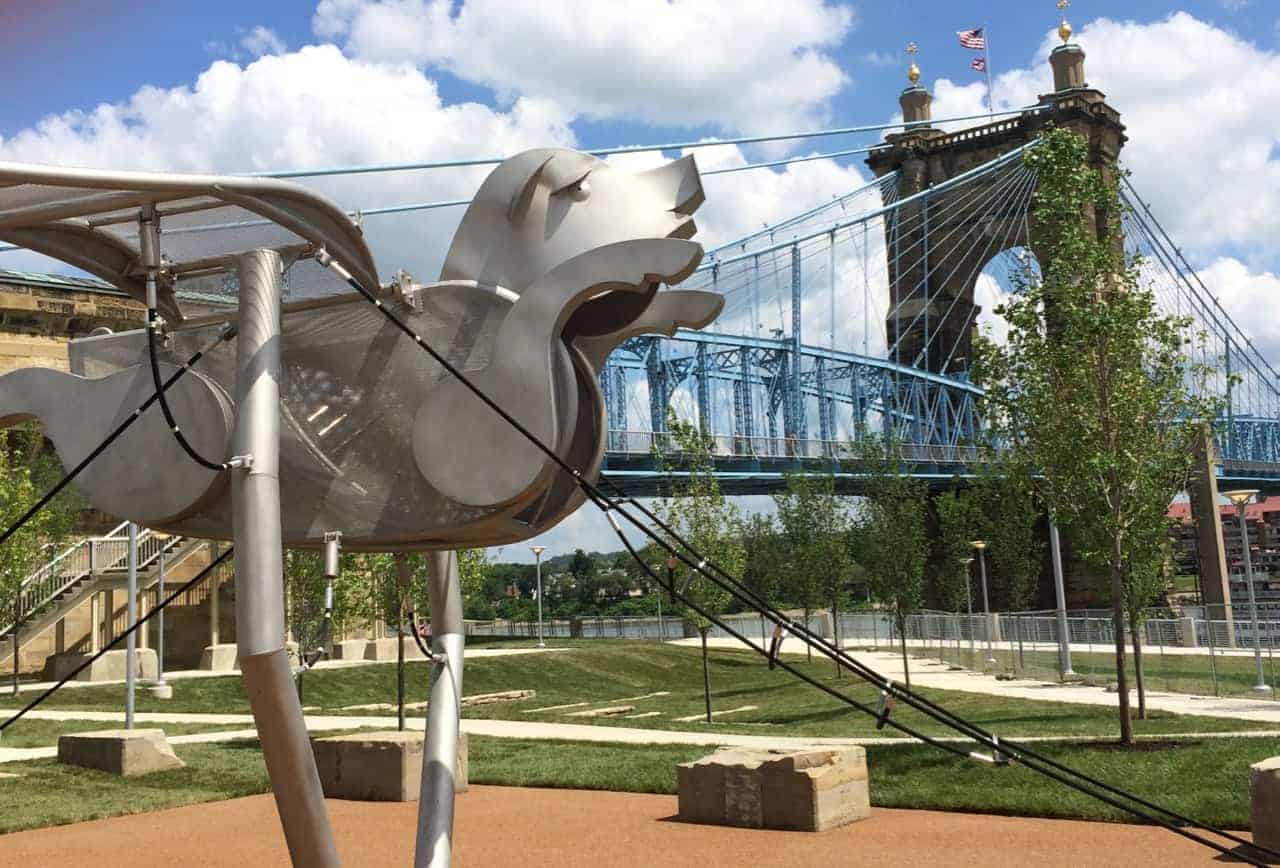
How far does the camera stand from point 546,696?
3019cm

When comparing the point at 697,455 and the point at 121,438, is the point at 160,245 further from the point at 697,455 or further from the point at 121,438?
the point at 697,455

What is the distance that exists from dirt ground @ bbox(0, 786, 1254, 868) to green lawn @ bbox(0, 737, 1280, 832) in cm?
43

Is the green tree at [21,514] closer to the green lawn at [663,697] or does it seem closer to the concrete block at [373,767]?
the green lawn at [663,697]

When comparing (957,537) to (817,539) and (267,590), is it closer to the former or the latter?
(817,539)

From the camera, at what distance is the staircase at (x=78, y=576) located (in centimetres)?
2947

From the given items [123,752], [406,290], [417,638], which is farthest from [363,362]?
[123,752]

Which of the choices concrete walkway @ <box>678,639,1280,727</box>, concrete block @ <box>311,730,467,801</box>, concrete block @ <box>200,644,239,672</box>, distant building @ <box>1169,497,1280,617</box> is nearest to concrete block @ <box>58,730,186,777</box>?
concrete block @ <box>311,730,467,801</box>

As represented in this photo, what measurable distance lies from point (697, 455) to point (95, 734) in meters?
17.6

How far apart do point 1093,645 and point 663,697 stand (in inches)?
547

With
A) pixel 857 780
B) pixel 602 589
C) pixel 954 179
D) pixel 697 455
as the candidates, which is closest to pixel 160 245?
pixel 857 780

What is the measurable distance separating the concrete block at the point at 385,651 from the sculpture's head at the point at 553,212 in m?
28.2

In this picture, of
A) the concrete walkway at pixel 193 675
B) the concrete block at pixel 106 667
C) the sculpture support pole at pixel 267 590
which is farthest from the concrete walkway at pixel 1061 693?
the concrete block at pixel 106 667

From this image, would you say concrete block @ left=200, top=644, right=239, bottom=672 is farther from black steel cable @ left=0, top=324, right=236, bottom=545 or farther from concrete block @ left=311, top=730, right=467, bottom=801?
black steel cable @ left=0, top=324, right=236, bottom=545

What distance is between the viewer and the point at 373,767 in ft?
42.9
